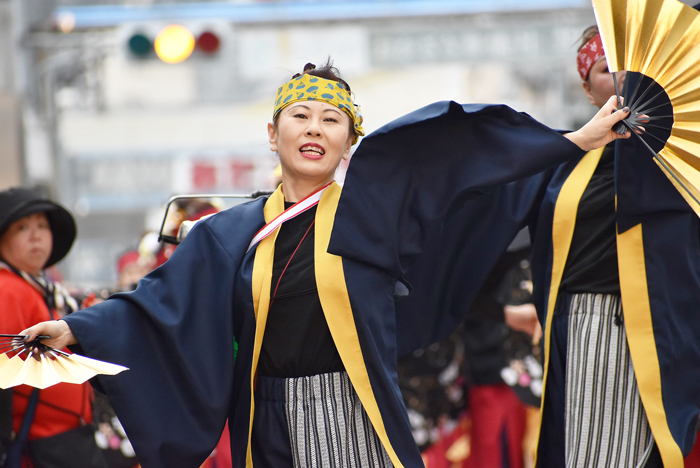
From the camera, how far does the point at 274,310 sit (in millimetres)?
2582

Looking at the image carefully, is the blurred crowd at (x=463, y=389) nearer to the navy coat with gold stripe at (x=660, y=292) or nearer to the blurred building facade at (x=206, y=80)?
the navy coat with gold stripe at (x=660, y=292)

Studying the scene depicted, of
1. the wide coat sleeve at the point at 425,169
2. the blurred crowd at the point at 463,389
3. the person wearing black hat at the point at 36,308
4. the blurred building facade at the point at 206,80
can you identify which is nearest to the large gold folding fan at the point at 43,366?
the wide coat sleeve at the point at 425,169

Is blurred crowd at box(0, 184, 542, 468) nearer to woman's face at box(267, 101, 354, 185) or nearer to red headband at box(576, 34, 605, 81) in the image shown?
red headband at box(576, 34, 605, 81)

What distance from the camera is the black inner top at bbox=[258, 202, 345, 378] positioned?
254 cm

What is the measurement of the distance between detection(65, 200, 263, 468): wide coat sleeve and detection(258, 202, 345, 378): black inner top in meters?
0.14

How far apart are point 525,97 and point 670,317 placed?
11.8 metres

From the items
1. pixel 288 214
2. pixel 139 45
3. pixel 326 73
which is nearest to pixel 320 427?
pixel 288 214

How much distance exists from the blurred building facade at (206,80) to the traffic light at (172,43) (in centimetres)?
7

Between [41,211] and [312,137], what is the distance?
1723mm

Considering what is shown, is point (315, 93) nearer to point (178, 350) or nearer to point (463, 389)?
point (178, 350)

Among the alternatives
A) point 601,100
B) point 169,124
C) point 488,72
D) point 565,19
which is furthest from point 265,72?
point 601,100

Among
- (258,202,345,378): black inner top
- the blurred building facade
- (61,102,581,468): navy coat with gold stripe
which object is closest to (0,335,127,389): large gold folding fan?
(61,102,581,468): navy coat with gold stripe

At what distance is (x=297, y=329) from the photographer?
2.55 m

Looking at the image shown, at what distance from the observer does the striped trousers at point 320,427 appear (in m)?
2.51
